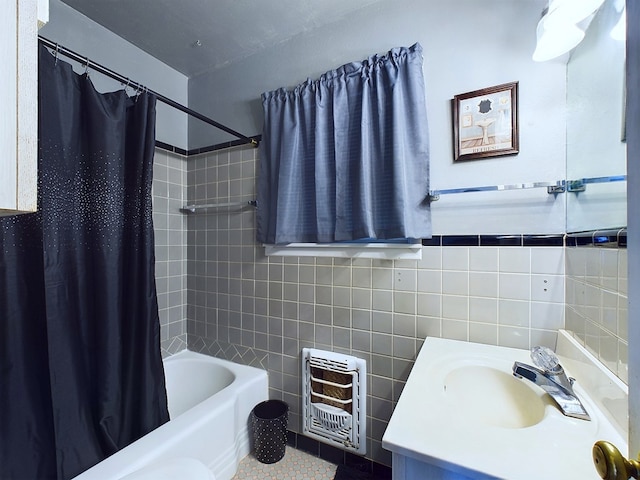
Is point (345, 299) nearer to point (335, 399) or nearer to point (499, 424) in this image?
point (335, 399)

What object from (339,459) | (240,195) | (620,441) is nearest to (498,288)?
(620,441)

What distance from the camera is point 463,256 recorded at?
3.96 ft

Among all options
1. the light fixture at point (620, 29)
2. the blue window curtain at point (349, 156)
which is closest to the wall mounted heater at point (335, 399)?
the blue window curtain at point (349, 156)

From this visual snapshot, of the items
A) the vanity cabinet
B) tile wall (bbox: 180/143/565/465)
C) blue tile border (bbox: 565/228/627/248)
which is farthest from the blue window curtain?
the vanity cabinet

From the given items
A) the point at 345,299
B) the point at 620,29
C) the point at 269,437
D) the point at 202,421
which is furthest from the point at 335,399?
the point at 620,29

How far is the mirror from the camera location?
2.35 ft

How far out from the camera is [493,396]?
942 millimetres

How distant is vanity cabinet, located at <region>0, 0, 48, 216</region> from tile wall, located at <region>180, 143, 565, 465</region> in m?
1.20

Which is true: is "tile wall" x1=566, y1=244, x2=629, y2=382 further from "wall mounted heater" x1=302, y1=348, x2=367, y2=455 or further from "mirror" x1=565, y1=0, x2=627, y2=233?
"wall mounted heater" x1=302, y1=348, x2=367, y2=455

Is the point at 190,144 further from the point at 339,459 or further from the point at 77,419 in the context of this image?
the point at 339,459

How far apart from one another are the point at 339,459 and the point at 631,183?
1666 millimetres

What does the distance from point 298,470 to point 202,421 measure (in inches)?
23.0

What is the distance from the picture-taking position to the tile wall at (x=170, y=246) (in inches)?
70.7

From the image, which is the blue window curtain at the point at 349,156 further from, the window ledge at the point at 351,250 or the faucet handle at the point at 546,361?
the faucet handle at the point at 546,361
